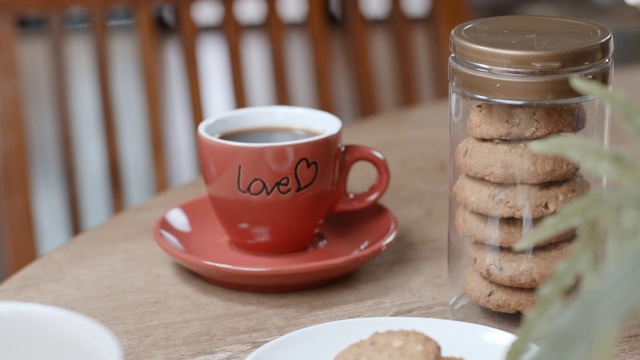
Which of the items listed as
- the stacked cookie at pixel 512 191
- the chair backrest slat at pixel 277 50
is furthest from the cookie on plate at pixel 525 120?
the chair backrest slat at pixel 277 50

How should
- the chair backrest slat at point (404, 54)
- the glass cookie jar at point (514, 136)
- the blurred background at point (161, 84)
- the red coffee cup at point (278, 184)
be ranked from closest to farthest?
the glass cookie jar at point (514, 136), the red coffee cup at point (278, 184), the chair backrest slat at point (404, 54), the blurred background at point (161, 84)

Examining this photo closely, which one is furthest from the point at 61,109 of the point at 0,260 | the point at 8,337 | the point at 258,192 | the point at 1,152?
the point at 0,260

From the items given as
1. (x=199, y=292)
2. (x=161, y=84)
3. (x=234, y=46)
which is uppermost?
(x=234, y=46)

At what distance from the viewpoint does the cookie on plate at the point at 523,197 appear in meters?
0.59

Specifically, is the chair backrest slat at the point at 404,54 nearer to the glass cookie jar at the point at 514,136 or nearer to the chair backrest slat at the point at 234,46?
the chair backrest slat at the point at 234,46

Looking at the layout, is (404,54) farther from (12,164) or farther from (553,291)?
(553,291)

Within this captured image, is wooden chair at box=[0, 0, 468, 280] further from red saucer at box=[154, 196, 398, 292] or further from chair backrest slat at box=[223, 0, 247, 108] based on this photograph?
red saucer at box=[154, 196, 398, 292]

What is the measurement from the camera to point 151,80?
1.13m

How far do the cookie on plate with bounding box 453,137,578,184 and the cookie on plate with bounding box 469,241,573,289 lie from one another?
0.05m

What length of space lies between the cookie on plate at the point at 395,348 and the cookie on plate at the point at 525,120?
17 cm

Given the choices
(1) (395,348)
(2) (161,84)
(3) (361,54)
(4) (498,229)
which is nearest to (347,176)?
(4) (498,229)

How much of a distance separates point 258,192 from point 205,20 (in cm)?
293

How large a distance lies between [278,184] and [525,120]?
0.20m

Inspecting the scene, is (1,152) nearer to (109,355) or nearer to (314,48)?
(314,48)
